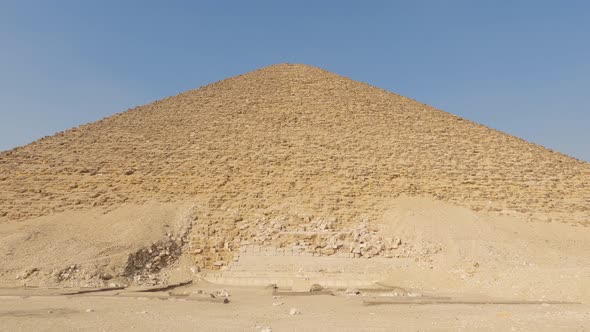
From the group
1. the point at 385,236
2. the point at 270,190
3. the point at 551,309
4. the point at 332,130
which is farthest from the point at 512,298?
the point at 332,130

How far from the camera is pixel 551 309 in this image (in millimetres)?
6949

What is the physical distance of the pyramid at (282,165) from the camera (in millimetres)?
15070

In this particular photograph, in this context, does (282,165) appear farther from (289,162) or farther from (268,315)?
(268,315)

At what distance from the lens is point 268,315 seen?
686 cm

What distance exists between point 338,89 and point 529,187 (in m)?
9.19

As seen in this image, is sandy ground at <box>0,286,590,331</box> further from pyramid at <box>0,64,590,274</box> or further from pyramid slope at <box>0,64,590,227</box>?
pyramid slope at <box>0,64,590,227</box>

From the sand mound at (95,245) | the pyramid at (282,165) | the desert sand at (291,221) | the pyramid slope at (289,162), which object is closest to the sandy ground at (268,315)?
the desert sand at (291,221)

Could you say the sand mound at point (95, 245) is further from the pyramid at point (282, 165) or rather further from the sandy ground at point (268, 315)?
the sandy ground at point (268, 315)

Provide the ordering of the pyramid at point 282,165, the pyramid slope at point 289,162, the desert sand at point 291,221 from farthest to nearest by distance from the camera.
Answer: the pyramid slope at point 289,162 → the pyramid at point 282,165 → the desert sand at point 291,221

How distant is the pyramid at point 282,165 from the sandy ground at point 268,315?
5619 millimetres

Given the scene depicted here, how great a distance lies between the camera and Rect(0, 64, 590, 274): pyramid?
1507 centimetres

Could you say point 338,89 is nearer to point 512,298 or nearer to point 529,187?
point 529,187

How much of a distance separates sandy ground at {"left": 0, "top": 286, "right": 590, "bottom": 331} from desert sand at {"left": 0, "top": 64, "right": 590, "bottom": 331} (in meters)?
0.05

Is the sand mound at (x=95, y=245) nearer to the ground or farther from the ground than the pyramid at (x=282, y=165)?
nearer to the ground
